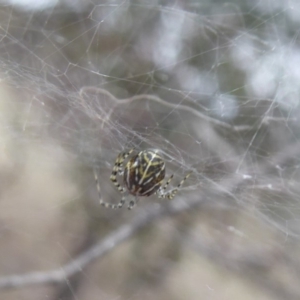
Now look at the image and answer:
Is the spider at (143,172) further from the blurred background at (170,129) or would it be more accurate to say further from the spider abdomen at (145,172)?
the blurred background at (170,129)

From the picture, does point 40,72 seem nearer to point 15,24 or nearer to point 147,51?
point 15,24

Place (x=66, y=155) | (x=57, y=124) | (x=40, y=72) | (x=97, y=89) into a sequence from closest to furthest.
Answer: (x=40, y=72) → (x=97, y=89) → (x=57, y=124) → (x=66, y=155)

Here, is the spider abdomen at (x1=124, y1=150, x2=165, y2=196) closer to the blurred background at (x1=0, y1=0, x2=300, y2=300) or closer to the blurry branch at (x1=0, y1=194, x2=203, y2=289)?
the blurred background at (x1=0, y1=0, x2=300, y2=300)

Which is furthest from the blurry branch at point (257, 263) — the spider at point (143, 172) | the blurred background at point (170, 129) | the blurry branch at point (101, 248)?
the spider at point (143, 172)

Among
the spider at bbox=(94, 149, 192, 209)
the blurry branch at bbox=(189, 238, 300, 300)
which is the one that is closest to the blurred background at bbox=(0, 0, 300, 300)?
the blurry branch at bbox=(189, 238, 300, 300)

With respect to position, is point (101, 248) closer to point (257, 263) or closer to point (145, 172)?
point (257, 263)

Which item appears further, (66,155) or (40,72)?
(66,155)

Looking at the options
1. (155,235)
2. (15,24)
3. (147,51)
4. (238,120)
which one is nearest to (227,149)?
(238,120)
